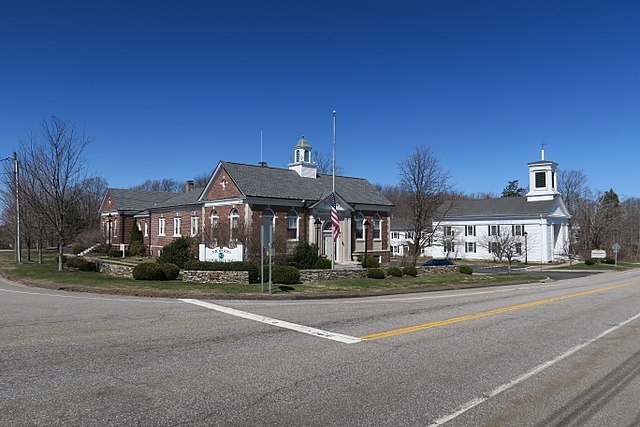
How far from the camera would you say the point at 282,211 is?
37.6m

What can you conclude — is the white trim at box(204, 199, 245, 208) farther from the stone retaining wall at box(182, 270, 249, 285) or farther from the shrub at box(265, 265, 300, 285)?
the stone retaining wall at box(182, 270, 249, 285)

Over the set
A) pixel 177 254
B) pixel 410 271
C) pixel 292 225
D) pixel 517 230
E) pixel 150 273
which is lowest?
pixel 410 271

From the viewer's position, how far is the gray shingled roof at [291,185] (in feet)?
122

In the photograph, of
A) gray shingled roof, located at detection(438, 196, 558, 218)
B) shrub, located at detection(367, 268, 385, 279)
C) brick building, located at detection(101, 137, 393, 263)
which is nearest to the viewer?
shrub, located at detection(367, 268, 385, 279)

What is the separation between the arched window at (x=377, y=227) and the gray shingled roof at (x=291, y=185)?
1327 millimetres

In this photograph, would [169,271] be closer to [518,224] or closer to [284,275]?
[284,275]

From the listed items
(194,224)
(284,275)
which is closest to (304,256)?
(284,275)

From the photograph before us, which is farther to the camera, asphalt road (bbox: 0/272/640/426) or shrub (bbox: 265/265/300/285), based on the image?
shrub (bbox: 265/265/300/285)

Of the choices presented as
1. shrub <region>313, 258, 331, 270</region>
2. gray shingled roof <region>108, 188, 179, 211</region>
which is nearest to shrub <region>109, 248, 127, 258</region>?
gray shingled roof <region>108, 188, 179, 211</region>

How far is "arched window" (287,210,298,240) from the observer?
1495 inches

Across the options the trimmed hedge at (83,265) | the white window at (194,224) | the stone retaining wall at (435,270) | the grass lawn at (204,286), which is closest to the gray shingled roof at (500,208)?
the stone retaining wall at (435,270)

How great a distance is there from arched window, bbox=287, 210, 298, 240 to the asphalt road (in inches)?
930

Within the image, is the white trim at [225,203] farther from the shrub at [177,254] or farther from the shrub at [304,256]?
the shrub at [177,254]

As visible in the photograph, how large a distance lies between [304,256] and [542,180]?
45816mm
